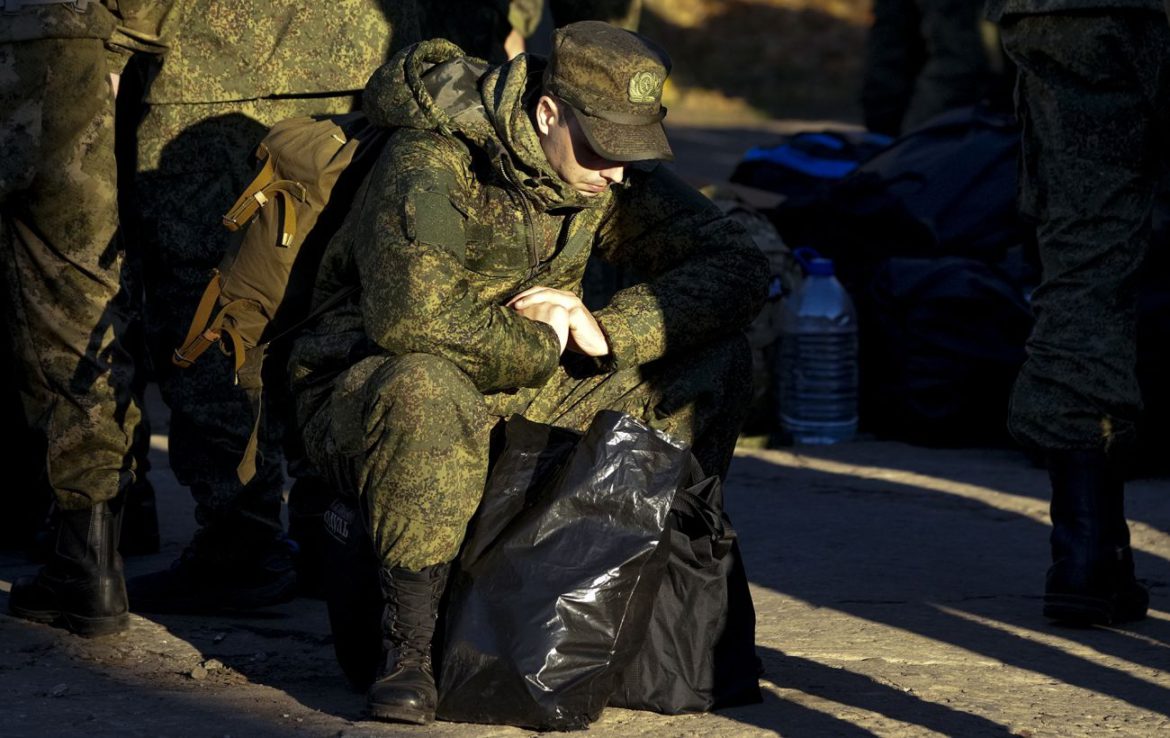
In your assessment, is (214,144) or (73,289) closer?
(73,289)

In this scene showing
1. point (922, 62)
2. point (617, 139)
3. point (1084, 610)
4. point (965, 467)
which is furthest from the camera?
point (922, 62)

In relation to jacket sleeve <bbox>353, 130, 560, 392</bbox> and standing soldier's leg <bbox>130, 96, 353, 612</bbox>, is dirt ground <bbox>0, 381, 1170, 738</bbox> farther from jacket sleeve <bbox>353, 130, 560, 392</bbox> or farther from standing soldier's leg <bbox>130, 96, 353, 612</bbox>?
jacket sleeve <bbox>353, 130, 560, 392</bbox>

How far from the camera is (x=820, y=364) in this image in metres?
6.14

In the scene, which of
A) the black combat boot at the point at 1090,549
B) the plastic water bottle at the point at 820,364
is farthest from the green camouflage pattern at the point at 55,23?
the plastic water bottle at the point at 820,364

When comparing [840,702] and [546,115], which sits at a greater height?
[546,115]

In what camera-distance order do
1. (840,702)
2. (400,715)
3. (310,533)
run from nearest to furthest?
(400,715) < (840,702) < (310,533)

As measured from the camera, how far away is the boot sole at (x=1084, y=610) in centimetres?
380

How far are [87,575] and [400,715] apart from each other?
0.95 m

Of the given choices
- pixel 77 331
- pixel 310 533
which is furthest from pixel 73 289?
pixel 310 533

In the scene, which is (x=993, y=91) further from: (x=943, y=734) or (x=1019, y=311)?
(x=943, y=734)

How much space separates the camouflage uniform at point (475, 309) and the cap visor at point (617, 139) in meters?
0.13

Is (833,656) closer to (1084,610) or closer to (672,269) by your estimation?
(1084,610)

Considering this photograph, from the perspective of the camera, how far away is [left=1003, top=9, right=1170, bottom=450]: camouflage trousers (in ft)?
12.5

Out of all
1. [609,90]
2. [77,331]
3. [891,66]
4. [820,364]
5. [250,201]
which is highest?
[891,66]
